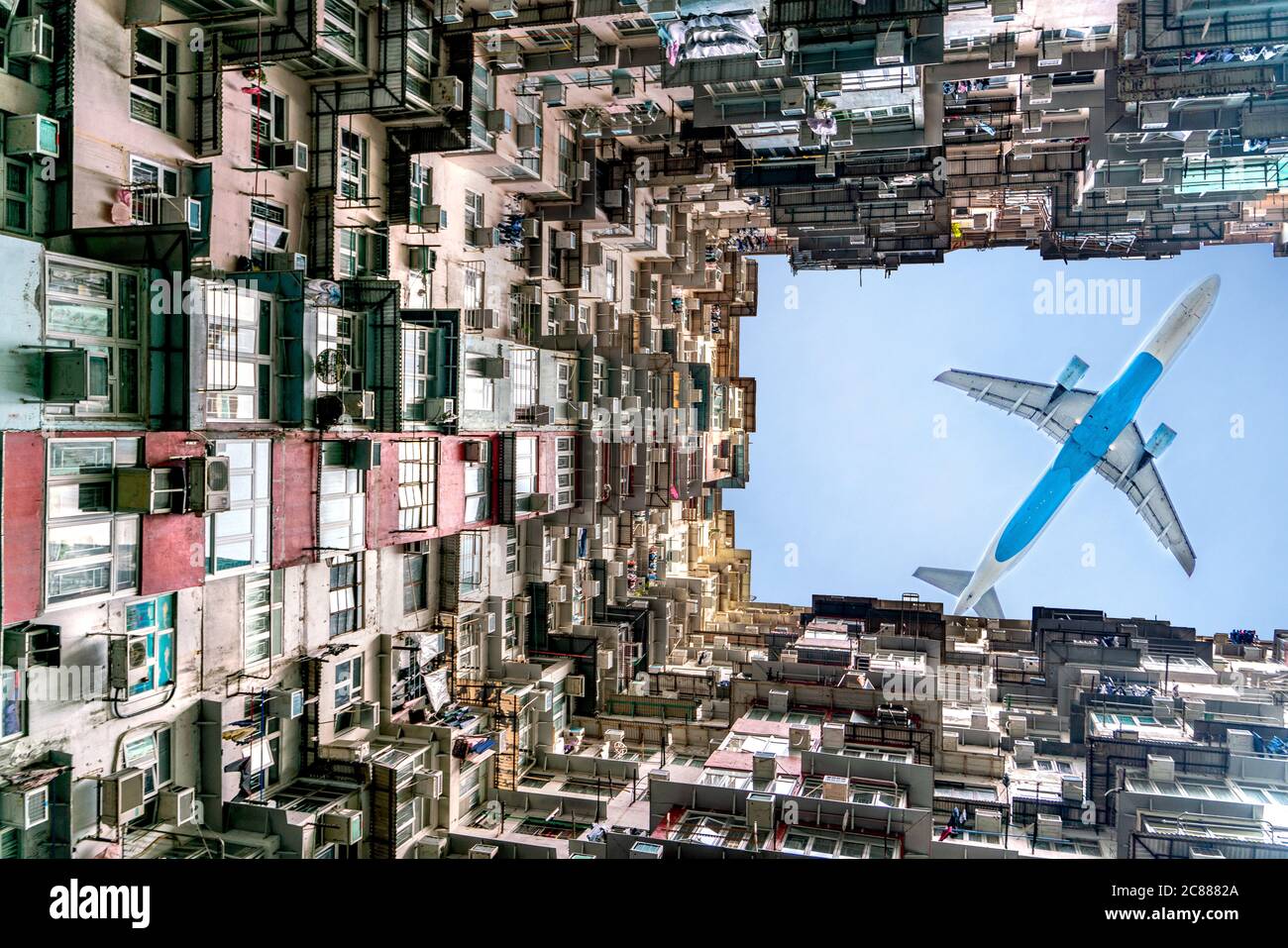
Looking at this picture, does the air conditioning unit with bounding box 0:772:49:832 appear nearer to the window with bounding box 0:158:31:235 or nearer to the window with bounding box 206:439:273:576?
the window with bounding box 206:439:273:576

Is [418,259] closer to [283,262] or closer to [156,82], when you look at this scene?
[283,262]

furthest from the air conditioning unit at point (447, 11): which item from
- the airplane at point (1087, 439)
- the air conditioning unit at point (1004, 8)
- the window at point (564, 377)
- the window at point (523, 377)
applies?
the airplane at point (1087, 439)

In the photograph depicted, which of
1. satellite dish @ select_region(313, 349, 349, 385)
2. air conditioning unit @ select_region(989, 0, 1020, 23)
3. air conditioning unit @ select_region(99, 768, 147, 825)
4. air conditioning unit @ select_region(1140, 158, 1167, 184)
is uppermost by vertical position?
air conditioning unit @ select_region(989, 0, 1020, 23)

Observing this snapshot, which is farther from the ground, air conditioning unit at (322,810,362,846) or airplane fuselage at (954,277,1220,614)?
airplane fuselage at (954,277,1220,614)

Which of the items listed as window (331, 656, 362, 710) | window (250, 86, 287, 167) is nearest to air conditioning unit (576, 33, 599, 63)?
window (250, 86, 287, 167)

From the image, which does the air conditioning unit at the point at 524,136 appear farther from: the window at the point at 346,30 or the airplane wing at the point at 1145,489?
the airplane wing at the point at 1145,489

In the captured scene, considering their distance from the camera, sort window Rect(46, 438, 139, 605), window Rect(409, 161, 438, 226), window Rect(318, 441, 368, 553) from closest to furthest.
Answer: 1. window Rect(46, 438, 139, 605)
2. window Rect(318, 441, 368, 553)
3. window Rect(409, 161, 438, 226)

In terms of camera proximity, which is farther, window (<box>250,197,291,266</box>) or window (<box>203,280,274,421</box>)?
window (<box>250,197,291,266</box>)
